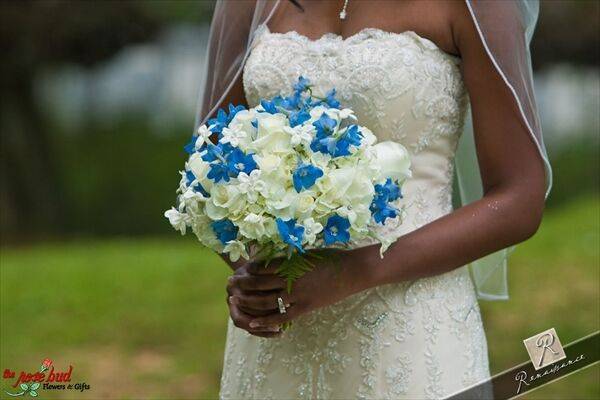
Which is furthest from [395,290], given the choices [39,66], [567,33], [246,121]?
[39,66]

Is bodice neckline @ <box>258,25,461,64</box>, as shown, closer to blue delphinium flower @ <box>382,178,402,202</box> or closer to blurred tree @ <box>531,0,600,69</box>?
blue delphinium flower @ <box>382,178,402,202</box>

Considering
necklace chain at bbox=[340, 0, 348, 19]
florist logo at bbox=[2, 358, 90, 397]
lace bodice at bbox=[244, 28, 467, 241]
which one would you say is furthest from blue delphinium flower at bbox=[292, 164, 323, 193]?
florist logo at bbox=[2, 358, 90, 397]

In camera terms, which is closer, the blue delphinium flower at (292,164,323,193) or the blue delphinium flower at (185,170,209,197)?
the blue delphinium flower at (292,164,323,193)

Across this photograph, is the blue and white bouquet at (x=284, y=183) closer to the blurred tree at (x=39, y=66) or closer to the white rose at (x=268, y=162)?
the white rose at (x=268, y=162)

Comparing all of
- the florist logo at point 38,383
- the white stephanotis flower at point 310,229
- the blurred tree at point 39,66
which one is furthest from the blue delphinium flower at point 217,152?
the blurred tree at point 39,66

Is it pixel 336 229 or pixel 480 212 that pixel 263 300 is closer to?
pixel 336 229

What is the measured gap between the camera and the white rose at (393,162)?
2434 mm

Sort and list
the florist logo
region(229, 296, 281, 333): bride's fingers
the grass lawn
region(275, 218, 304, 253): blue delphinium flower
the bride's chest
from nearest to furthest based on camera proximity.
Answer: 1. region(275, 218, 304, 253): blue delphinium flower
2. region(229, 296, 281, 333): bride's fingers
3. the bride's chest
4. the florist logo
5. the grass lawn

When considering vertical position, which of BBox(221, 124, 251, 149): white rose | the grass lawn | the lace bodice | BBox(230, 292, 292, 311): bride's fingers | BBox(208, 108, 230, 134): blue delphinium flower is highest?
the grass lawn

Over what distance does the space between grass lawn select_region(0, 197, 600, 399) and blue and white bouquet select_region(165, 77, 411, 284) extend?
391cm

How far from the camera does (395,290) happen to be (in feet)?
9.16

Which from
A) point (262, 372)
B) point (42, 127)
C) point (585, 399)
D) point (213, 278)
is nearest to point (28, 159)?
point (42, 127)

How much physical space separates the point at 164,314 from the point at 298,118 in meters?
5.58

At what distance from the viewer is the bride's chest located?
2.75m
